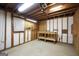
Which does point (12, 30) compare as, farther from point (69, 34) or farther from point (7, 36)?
point (69, 34)

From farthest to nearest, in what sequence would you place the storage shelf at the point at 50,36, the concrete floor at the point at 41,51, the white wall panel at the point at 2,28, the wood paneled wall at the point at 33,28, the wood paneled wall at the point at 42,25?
the wood paneled wall at the point at 42,25 < the wood paneled wall at the point at 33,28 < the storage shelf at the point at 50,36 < the white wall panel at the point at 2,28 < the concrete floor at the point at 41,51

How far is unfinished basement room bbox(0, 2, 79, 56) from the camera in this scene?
3.40 m

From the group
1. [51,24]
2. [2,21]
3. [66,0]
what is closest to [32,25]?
[51,24]

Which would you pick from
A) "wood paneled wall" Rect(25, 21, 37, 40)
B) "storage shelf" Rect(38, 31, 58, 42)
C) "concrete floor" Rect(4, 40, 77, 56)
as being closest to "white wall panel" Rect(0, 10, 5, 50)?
"concrete floor" Rect(4, 40, 77, 56)

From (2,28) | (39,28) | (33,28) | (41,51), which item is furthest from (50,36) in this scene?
(2,28)

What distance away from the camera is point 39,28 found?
7539 millimetres

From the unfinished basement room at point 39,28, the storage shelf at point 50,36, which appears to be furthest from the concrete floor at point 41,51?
the storage shelf at point 50,36

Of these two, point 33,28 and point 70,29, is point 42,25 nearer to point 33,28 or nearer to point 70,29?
point 33,28

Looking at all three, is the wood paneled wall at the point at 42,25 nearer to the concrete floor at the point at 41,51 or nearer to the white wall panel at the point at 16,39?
the white wall panel at the point at 16,39

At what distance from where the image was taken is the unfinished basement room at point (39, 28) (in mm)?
3404

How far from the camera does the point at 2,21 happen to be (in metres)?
3.56

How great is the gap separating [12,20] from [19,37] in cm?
125

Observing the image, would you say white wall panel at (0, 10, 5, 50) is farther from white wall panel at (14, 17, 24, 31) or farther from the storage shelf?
the storage shelf

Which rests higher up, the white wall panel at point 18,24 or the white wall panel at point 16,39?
the white wall panel at point 18,24
